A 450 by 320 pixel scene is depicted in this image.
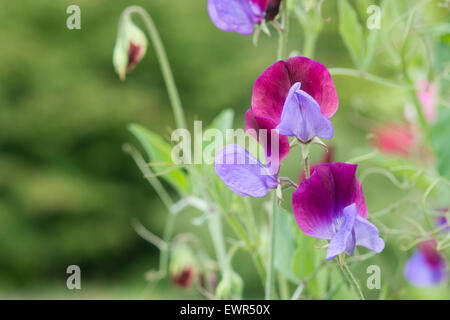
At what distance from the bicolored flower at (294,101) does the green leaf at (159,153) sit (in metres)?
0.15

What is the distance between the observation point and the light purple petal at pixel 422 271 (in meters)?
0.62

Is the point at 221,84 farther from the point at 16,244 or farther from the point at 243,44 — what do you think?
the point at 16,244

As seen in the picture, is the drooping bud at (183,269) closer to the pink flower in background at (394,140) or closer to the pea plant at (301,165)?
the pea plant at (301,165)

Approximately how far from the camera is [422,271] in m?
0.64

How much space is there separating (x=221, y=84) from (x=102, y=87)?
74 cm

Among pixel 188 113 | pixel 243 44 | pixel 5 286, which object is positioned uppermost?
pixel 243 44

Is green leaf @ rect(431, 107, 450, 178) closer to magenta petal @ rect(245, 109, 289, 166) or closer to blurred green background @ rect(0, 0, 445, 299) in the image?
magenta petal @ rect(245, 109, 289, 166)

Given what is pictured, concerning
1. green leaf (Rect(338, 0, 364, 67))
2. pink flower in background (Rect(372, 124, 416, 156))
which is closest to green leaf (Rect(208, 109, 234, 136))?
green leaf (Rect(338, 0, 364, 67))

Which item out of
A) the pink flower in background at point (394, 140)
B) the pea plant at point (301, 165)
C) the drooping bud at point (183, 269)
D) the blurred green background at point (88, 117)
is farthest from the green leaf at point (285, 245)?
the blurred green background at point (88, 117)

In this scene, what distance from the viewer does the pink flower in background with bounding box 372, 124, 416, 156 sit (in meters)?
0.98

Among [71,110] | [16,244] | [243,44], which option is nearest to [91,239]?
[16,244]

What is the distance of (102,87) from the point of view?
376 centimetres

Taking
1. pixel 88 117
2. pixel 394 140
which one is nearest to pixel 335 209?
pixel 394 140

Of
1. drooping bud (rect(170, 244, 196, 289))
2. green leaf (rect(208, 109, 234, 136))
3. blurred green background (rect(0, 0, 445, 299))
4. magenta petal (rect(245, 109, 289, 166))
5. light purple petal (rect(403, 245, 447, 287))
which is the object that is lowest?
light purple petal (rect(403, 245, 447, 287))
